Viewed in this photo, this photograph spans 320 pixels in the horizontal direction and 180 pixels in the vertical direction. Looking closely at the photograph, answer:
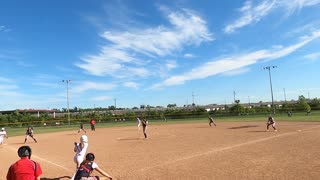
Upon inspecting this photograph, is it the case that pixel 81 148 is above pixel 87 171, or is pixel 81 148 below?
above

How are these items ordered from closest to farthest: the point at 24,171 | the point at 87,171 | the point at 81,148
A: the point at 24,171 < the point at 87,171 < the point at 81,148

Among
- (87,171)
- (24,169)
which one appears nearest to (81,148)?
(87,171)

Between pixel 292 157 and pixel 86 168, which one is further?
pixel 292 157

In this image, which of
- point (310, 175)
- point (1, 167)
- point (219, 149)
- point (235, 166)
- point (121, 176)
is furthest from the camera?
point (219, 149)

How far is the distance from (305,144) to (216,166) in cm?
835

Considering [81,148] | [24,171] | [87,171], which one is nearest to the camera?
[24,171]

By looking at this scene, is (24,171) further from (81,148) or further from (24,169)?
(81,148)

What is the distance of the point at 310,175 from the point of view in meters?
11.6

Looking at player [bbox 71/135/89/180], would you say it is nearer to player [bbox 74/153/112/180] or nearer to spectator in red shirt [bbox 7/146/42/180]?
player [bbox 74/153/112/180]

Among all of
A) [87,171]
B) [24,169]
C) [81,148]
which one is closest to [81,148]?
[81,148]

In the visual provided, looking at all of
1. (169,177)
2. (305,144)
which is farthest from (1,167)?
(305,144)

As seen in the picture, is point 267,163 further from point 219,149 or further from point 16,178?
point 16,178

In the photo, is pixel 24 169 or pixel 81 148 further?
pixel 81 148

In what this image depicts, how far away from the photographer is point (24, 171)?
6.48 meters
